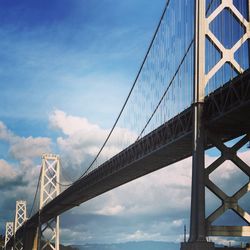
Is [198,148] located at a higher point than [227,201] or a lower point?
higher

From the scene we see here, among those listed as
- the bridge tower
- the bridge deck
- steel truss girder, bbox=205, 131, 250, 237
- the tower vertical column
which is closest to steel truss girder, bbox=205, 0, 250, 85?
the bridge tower

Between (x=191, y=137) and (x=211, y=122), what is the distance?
2.61 metres

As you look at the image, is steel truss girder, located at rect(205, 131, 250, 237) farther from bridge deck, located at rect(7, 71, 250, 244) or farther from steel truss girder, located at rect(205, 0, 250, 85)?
steel truss girder, located at rect(205, 0, 250, 85)

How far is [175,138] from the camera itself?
100 ft

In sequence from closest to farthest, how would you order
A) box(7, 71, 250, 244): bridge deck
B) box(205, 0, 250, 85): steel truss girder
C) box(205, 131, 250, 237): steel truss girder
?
box(7, 71, 250, 244): bridge deck
box(205, 131, 250, 237): steel truss girder
box(205, 0, 250, 85): steel truss girder

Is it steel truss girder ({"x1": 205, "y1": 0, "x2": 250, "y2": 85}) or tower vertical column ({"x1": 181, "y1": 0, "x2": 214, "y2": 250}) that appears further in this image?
steel truss girder ({"x1": 205, "y1": 0, "x2": 250, "y2": 85})

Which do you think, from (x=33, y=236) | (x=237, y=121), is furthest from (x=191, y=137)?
(x=33, y=236)

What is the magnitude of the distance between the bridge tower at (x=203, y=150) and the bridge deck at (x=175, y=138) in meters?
0.52

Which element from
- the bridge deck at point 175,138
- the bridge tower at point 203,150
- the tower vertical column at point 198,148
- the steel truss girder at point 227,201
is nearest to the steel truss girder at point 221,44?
the bridge tower at point 203,150

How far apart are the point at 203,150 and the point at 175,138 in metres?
4.42

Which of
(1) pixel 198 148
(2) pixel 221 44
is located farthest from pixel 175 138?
(2) pixel 221 44

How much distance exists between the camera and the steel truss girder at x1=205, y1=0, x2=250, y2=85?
89.2 feet

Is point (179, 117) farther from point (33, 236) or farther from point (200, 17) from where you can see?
point (33, 236)

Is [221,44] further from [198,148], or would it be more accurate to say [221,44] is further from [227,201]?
[227,201]
